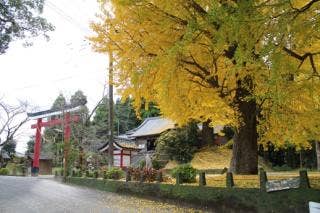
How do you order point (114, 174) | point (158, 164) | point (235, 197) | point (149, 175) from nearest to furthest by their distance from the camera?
point (235, 197) → point (149, 175) → point (114, 174) → point (158, 164)

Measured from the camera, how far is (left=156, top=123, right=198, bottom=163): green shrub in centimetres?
3045

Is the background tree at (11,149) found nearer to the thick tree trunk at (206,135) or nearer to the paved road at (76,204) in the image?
the thick tree trunk at (206,135)

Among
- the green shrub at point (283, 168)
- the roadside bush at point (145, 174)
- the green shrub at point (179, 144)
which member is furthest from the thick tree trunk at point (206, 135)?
the roadside bush at point (145, 174)

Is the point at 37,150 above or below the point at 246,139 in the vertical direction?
above

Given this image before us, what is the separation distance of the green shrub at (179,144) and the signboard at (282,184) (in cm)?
2033

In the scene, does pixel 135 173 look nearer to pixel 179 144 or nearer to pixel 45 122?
pixel 179 144

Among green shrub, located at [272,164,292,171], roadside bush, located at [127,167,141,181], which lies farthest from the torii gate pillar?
green shrub, located at [272,164,292,171]

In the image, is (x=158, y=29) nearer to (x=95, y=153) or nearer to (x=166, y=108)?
(x=166, y=108)

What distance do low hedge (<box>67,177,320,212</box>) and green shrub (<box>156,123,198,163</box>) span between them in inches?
549

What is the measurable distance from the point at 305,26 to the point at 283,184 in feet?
15.0

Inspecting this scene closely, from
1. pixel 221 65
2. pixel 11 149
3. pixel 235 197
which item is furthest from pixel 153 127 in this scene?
pixel 11 149

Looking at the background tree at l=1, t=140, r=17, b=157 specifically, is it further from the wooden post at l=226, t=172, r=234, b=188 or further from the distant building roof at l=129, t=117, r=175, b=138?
the wooden post at l=226, t=172, r=234, b=188

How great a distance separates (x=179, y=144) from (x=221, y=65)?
18.5 m

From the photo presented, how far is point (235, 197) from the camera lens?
10.9m
